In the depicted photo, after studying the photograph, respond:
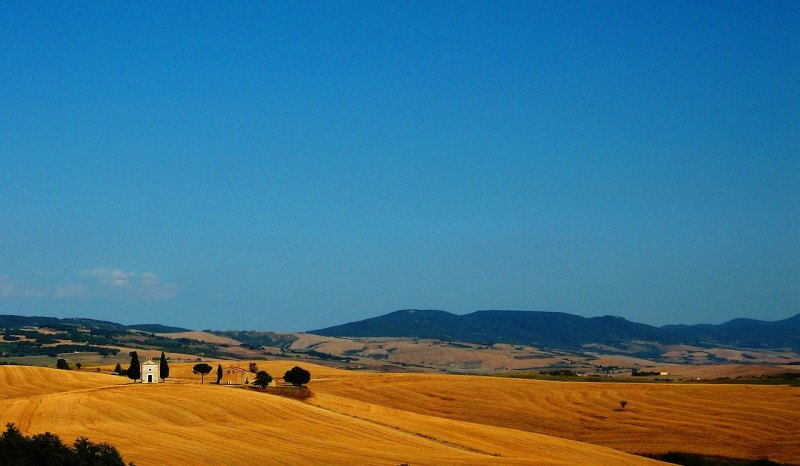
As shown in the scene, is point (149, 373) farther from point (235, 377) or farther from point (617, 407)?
point (617, 407)

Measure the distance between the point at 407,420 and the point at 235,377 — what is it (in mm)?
34222

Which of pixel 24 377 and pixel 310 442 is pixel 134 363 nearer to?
pixel 24 377

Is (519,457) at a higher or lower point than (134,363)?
lower

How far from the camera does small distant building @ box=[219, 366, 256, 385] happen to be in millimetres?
117775

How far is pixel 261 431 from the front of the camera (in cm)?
7725

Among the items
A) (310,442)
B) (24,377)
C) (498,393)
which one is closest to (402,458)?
(310,442)

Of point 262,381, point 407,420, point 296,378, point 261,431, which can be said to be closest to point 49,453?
point 261,431

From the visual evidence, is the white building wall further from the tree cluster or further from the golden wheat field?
the tree cluster

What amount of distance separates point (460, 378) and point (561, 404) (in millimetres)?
30977

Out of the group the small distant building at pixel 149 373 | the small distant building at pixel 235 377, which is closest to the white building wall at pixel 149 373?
the small distant building at pixel 149 373

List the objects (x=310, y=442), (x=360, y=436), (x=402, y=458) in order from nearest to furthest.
Result: (x=402, y=458)
(x=310, y=442)
(x=360, y=436)

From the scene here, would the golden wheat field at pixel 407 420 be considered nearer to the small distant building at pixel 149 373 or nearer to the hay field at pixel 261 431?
the hay field at pixel 261 431

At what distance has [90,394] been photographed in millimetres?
92938

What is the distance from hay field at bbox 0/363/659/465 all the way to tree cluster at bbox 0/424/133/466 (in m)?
7.51
